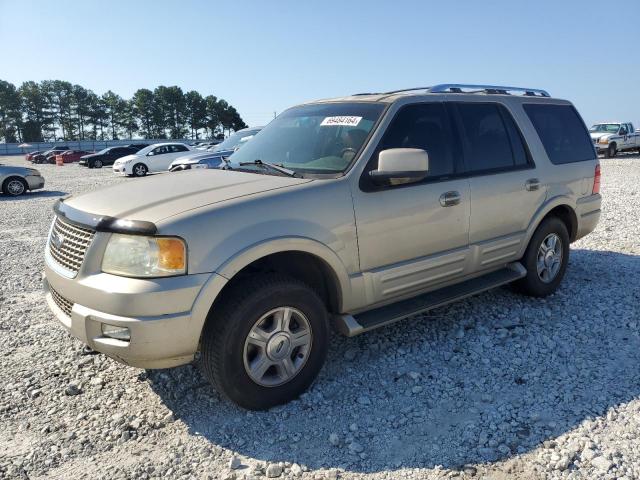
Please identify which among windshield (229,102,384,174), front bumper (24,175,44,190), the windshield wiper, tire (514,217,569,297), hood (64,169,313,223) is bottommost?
tire (514,217,569,297)

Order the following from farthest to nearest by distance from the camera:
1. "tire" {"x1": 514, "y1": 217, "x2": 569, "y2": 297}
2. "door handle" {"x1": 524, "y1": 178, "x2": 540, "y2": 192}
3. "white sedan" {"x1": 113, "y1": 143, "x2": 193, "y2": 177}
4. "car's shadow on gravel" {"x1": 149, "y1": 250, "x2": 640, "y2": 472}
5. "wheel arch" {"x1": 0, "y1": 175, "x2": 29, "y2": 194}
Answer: "white sedan" {"x1": 113, "y1": 143, "x2": 193, "y2": 177} < "wheel arch" {"x1": 0, "y1": 175, "x2": 29, "y2": 194} < "tire" {"x1": 514, "y1": 217, "x2": 569, "y2": 297} < "door handle" {"x1": 524, "y1": 178, "x2": 540, "y2": 192} < "car's shadow on gravel" {"x1": 149, "y1": 250, "x2": 640, "y2": 472}

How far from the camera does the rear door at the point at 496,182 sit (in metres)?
4.12

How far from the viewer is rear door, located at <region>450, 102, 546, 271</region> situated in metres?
4.12

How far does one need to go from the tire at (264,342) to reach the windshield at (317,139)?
964 millimetres

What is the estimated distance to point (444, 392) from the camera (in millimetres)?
3340

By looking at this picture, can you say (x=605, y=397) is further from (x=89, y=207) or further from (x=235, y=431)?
(x=89, y=207)

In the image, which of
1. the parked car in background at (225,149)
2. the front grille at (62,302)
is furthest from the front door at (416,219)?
the parked car in background at (225,149)

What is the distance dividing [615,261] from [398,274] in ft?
13.2

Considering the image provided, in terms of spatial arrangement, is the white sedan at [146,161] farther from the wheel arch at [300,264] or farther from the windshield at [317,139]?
the wheel arch at [300,264]

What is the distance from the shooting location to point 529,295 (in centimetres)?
491

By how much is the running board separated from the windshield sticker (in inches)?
54.4

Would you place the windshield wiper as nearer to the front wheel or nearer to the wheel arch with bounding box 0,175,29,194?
the wheel arch with bounding box 0,175,29,194

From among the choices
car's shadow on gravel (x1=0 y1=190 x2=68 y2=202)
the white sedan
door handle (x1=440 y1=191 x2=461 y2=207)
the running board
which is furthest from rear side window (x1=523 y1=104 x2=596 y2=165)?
the white sedan

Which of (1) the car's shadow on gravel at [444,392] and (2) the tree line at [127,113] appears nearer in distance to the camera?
(1) the car's shadow on gravel at [444,392]
